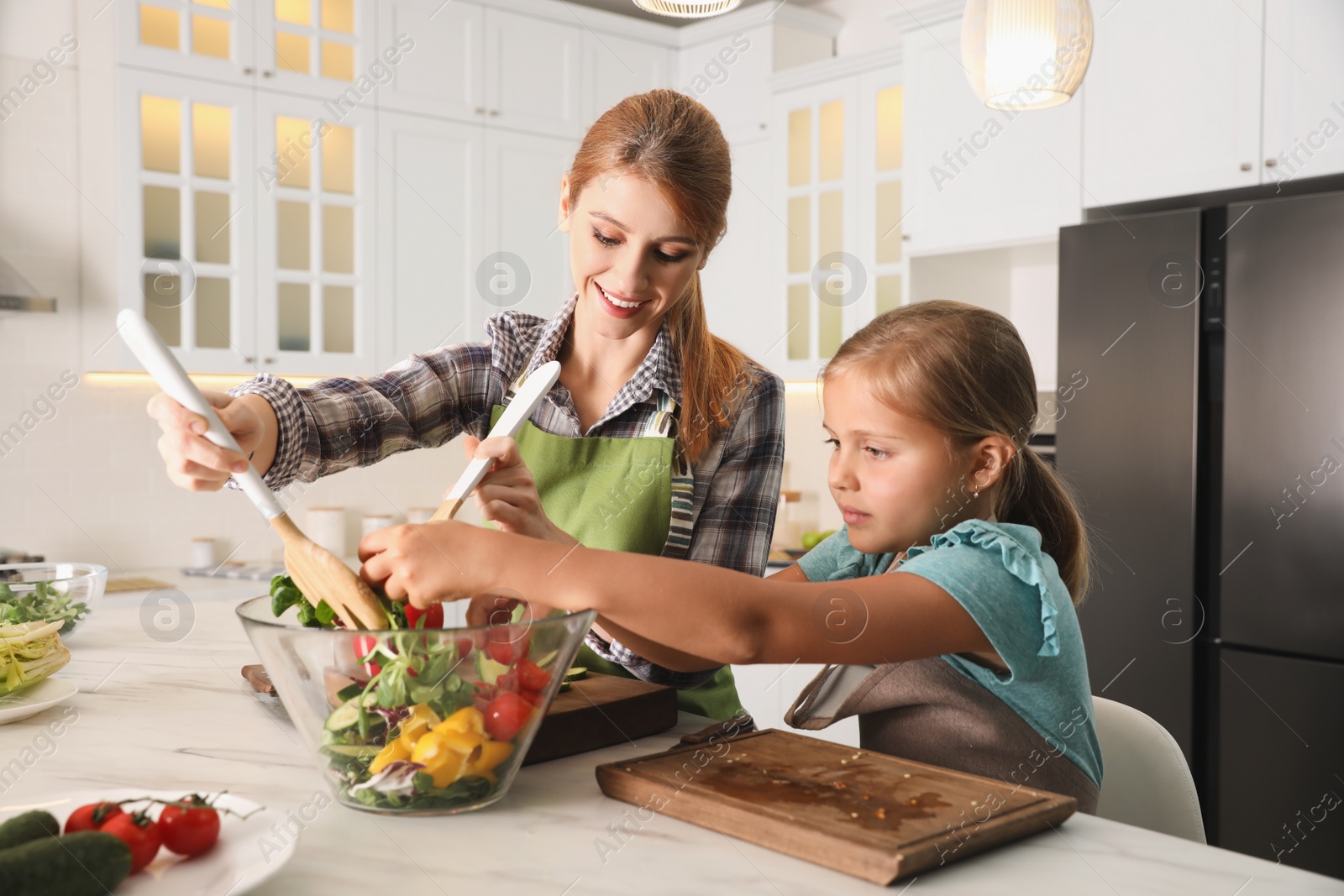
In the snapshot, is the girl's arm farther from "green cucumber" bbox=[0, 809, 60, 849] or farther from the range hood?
the range hood

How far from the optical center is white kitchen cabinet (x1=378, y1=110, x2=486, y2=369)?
3221 millimetres

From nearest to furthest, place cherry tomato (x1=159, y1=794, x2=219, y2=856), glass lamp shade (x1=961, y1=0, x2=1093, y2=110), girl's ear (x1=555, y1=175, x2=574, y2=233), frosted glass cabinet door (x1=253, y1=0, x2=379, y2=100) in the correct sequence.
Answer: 1. cherry tomato (x1=159, y1=794, x2=219, y2=856)
2. girl's ear (x1=555, y1=175, x2=574, y2=233)
3. glass lamp shade (x1=961, y1=0, x2=1093, y2=110)
4. frosted glass cabinet door (x1=253, y1=0, x2=379, y2=100)

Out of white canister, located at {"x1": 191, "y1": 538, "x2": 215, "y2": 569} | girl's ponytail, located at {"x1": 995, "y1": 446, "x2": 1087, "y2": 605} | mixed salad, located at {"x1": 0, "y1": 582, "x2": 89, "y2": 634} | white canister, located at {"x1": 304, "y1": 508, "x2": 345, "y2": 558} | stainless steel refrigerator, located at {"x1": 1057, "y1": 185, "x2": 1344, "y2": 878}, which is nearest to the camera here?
mixed salad, located at {"x1": 0, "y1": 582, "x2": 89, "y2": 634}

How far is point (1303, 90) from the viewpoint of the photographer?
2.28 metres

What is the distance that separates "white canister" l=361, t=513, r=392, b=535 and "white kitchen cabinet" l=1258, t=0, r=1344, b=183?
2.60 meters

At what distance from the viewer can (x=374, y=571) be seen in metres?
0.79

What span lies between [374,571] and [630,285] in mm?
528

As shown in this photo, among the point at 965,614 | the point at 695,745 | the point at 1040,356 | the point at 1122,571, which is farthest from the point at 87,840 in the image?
the point at 1040,356

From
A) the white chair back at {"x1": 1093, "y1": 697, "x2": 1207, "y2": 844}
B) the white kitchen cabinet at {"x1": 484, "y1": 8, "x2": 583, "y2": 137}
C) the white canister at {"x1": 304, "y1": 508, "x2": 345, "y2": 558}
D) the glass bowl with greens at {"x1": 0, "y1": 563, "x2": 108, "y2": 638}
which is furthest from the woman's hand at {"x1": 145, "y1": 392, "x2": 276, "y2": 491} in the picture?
the white kitchen cabinet at {"x1": 484, "y1": 8, "x2": 583, "y2": 137}

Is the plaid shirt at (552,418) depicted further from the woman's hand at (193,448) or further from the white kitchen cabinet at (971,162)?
the white kitchen cabinet at (971,162)

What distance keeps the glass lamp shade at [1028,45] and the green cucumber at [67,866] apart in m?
1.42

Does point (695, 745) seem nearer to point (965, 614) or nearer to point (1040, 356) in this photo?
point (965, 614)

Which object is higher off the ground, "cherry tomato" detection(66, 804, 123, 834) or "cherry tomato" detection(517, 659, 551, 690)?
"cherry tomato" detection(517, 659, 551, 690)

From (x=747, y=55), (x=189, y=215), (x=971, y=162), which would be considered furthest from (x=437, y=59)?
(x=971, y=162)
